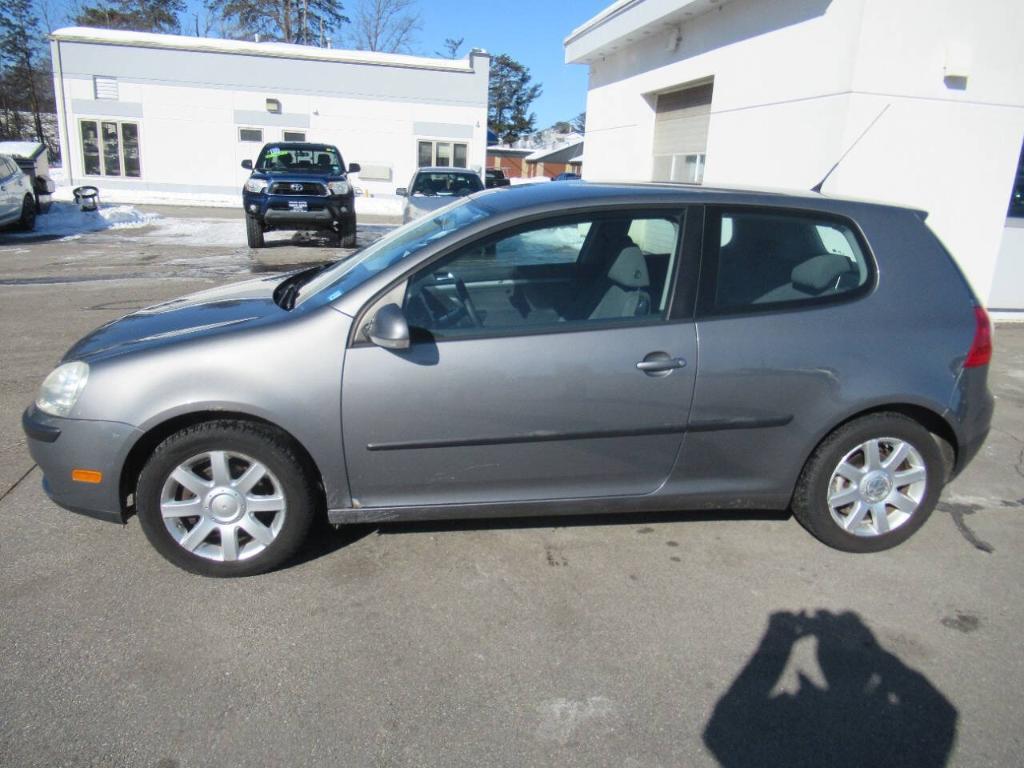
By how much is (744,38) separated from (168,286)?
802cm

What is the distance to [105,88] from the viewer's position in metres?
25.2

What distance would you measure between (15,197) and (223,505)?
1643cm

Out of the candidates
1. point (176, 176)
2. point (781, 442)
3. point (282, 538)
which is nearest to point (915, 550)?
point (781, 442)

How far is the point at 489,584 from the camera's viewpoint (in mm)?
3088

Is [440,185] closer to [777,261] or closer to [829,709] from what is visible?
[777,261]

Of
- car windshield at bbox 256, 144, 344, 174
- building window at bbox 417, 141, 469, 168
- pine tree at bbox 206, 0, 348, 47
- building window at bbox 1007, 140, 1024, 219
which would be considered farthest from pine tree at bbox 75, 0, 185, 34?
building window at bbox 1007, 140, 1024, 219

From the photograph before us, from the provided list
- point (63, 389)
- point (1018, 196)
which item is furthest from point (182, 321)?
point (1018, 196)

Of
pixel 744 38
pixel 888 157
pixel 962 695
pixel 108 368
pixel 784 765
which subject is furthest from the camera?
pixel 744 38

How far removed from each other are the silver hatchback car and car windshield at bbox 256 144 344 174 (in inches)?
461

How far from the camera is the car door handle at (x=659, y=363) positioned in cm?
301

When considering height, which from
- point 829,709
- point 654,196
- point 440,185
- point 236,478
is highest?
point 440,185

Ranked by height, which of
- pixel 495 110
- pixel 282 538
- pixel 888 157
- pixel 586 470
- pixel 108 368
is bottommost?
pixel 282 538

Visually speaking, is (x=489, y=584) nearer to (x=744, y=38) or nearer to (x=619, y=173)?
(x=744, y=38)

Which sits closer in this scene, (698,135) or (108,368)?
(108,368)
